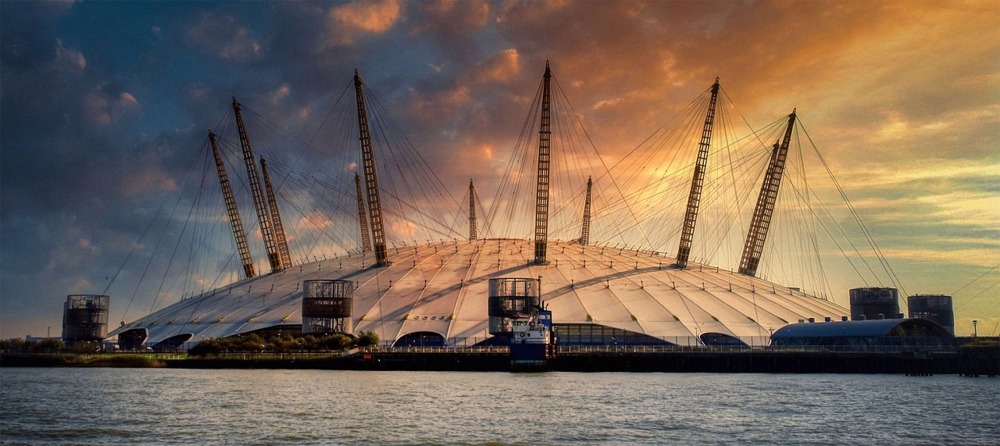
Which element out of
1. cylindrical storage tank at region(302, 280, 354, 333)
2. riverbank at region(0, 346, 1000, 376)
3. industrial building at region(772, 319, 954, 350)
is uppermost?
cylindrical storage tank at region(302, 280, 354, 333)

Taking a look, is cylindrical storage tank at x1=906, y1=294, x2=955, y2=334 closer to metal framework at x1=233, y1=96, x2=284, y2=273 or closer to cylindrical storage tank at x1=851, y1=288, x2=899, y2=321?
cylindrical storage tank at x1=851, y1=288, x2=899, y2=321

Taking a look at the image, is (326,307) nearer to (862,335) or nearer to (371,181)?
(371,181)

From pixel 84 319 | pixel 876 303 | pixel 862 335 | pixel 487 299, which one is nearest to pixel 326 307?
pixel 487 299

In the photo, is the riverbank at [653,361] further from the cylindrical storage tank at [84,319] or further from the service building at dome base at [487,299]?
the cylindrical storage tank at [84,319]

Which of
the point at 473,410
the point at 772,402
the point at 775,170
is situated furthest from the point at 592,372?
the point at 775,170

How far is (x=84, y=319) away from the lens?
165 metres

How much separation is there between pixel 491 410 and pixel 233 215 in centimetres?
12415

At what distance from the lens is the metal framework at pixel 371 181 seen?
15475 centimetres

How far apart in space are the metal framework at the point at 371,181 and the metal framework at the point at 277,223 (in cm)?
3294

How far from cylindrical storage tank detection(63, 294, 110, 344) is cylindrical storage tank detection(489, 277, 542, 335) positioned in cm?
Answer: 7963

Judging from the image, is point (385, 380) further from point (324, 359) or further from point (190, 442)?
point (190, 442)

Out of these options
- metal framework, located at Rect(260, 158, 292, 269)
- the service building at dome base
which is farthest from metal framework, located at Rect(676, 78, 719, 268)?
metal framework, located at Rect(260, 158, 292, 269)

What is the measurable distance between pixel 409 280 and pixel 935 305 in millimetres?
89283

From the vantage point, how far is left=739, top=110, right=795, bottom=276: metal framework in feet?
558
